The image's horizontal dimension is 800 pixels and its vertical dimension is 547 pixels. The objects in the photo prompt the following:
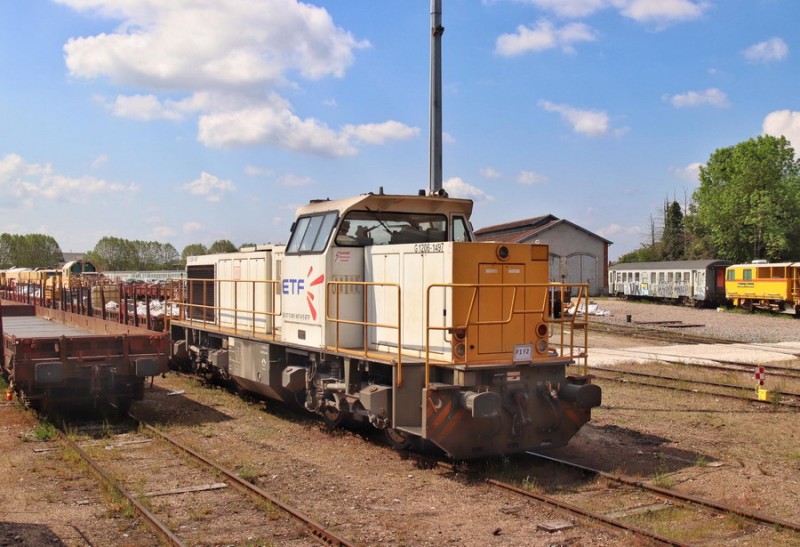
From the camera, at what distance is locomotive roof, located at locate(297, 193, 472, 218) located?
9117 mm

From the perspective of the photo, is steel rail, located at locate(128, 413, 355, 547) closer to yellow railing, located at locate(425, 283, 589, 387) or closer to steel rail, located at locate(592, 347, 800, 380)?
yellow railing, located at locate(425, 283, 589, 387)

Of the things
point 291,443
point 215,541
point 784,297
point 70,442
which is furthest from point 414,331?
point 784,297

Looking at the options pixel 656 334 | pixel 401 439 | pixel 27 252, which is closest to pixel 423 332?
pixel 401 439

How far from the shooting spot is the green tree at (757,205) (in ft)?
169

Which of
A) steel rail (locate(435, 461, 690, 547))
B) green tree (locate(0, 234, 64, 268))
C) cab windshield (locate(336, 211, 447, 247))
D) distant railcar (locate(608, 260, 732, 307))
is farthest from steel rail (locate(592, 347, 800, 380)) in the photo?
green tree (locate(0, 234, 64, 268))

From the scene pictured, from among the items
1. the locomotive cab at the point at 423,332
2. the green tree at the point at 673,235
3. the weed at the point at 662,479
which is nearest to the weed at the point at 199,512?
the locomotive cab at the point at 423,332

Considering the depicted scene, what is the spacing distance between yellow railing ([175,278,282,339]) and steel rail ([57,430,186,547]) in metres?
3.24

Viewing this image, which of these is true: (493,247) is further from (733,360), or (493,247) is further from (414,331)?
A: (733,360)

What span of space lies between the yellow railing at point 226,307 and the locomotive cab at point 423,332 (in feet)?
2.87

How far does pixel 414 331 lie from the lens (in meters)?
8.52

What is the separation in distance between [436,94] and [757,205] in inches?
1766

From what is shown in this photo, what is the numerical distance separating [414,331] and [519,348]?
4.29 ft

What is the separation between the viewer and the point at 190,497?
707cm

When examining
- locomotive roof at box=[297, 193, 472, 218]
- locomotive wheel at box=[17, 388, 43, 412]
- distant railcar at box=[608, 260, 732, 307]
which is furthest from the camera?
distant railcar at box=[608, 260, 732, 307]
